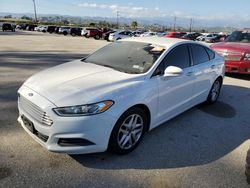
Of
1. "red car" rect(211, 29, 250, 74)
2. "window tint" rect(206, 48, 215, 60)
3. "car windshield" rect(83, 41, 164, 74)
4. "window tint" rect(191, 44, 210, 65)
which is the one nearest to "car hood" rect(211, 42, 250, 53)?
"red car" rect(211, 29, 250, 74)

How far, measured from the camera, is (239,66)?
344 inches

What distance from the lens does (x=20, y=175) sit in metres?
3.08

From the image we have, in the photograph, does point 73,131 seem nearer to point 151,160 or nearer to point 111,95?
point 111,95

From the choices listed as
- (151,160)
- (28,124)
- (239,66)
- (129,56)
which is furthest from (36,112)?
(239,66)

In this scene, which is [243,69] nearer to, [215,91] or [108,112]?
[215,91]

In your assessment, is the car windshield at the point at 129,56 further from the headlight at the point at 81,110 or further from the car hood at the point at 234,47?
the car hood at the point at 234,47

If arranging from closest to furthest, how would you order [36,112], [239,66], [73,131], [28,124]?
[73,131], [36,112], [28,124], [239,66]

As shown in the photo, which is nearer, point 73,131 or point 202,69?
point 73,131

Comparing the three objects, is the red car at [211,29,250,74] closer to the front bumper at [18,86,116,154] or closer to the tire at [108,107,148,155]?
the tire at [108,107,148,155]

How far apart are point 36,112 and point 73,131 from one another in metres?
0.55

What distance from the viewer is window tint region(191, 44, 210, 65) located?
506 centimetres

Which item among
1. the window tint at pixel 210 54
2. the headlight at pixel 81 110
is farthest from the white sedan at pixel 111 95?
the window tint at pixel 210 54

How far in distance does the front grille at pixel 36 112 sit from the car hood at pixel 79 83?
0.17 m

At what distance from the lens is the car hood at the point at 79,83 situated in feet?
10.5
